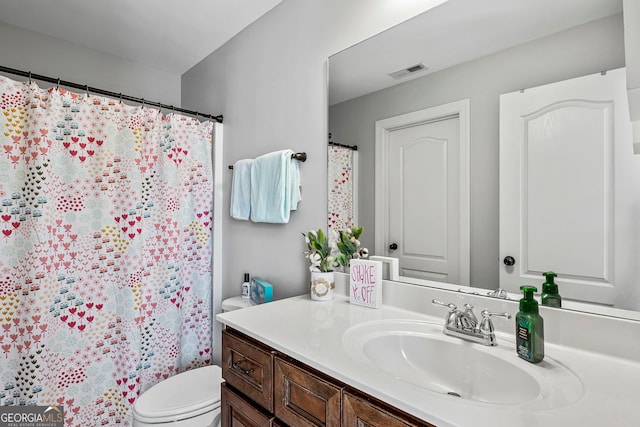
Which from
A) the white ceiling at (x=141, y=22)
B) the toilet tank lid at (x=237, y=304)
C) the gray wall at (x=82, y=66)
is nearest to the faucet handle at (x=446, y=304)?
the toilet tank lid at (x=237, y=304)

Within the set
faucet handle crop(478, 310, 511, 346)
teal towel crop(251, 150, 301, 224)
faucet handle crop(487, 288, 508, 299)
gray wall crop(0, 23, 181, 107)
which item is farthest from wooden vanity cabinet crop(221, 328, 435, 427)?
gray wall crop(0, 23, 181, 107)

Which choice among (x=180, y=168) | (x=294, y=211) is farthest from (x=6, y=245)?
(x=294, y=211)

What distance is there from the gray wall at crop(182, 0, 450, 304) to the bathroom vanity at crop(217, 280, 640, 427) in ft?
1.76

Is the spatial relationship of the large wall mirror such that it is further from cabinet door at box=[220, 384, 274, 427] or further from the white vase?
cabinet door at box=[220, 384, 274, 427]

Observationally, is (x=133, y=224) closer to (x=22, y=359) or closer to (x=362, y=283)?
(x=22, y=359)

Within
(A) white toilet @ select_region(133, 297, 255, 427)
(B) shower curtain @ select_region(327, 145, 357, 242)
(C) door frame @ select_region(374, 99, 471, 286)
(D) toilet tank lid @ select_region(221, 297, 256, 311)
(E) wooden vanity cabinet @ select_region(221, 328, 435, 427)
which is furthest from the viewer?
(D) toilet tank lid @ select_region(221, 297, 256, 311)

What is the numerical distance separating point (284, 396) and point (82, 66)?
2.60m

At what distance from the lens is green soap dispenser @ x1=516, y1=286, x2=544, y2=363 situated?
0.83 m

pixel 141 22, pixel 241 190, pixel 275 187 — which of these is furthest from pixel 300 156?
pixel 141 22

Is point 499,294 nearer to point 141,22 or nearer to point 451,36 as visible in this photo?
point 451,36

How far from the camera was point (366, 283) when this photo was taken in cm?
133

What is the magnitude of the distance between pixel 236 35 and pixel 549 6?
5.78 ft

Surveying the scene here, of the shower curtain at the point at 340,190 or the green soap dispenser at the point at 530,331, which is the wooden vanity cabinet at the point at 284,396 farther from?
the shower curtain at the point at 340,190

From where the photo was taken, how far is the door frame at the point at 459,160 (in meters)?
1.15
